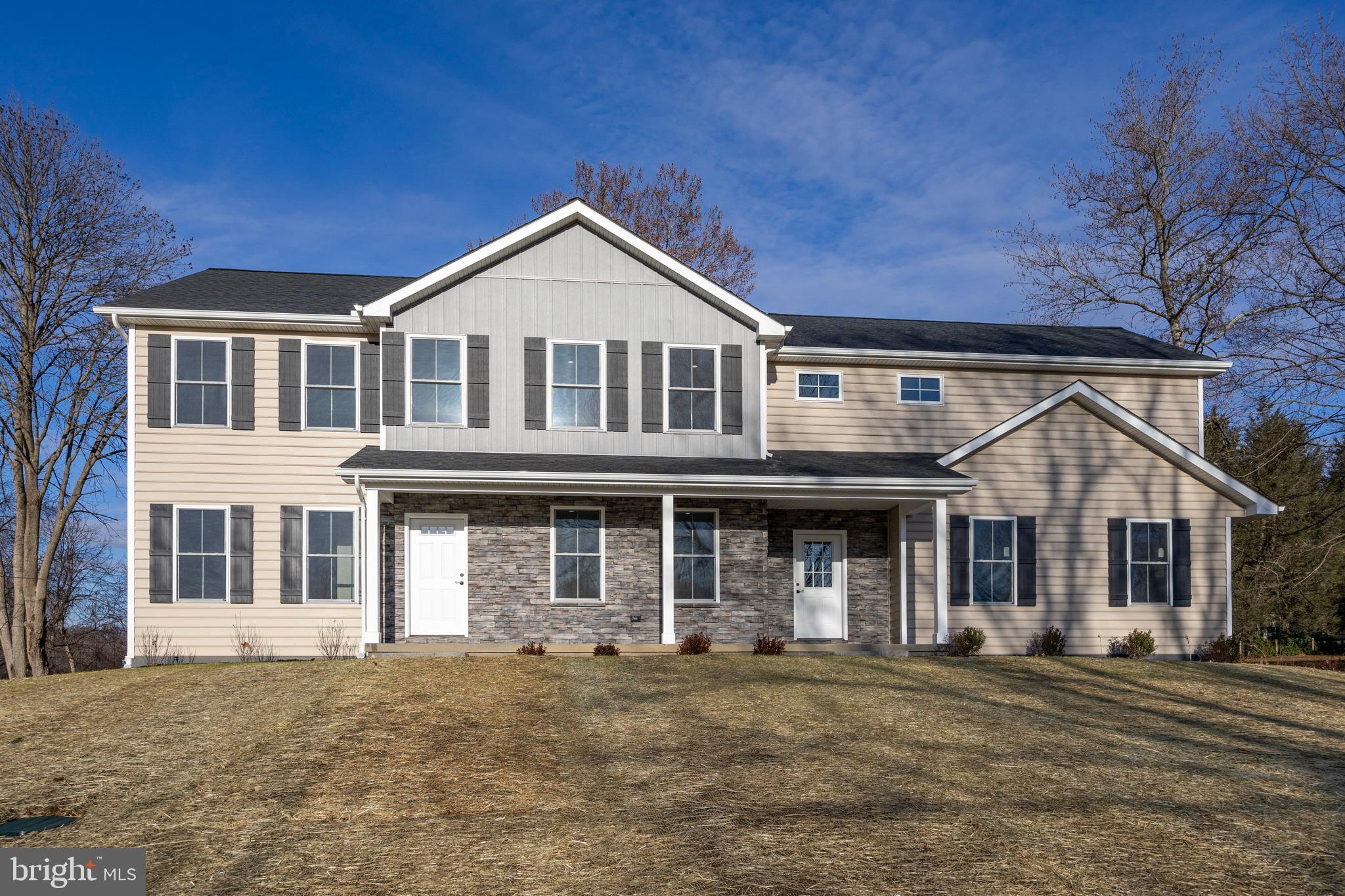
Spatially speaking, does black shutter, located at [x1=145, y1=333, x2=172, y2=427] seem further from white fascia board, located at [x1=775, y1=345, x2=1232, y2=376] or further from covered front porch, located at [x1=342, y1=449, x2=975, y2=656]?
white fascia board, located at [x1=775, y1=345, x2=1232, y2=376]

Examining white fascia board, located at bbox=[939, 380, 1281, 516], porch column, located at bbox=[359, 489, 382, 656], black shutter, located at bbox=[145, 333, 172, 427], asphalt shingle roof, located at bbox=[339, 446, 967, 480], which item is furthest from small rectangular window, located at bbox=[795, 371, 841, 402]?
black shutter, located at bbox=[145, 333, 172, 427]

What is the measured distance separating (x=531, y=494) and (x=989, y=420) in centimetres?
891

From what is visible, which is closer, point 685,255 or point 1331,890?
point 1331,890

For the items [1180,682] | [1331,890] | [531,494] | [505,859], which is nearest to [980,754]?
[1331,890]

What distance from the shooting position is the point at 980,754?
9.94 m

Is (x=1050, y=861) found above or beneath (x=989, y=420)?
beneath

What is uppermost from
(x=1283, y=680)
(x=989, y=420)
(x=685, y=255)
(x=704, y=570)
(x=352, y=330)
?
(x=685, y=255)

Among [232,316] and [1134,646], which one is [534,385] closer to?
[232,316]

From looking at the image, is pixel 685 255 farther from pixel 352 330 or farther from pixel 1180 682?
pixel 1180 682

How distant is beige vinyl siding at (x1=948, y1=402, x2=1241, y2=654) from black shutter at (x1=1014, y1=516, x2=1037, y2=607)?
0.33 feet

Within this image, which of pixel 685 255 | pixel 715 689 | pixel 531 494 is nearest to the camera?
pixel 715 689

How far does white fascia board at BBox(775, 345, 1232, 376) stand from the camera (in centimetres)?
1911

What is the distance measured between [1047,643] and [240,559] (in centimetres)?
1362

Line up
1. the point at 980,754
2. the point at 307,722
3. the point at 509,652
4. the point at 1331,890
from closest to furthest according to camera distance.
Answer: the point at 1331,890 < the point at 980,754 < the point at 307,722 < the point at 509,652
